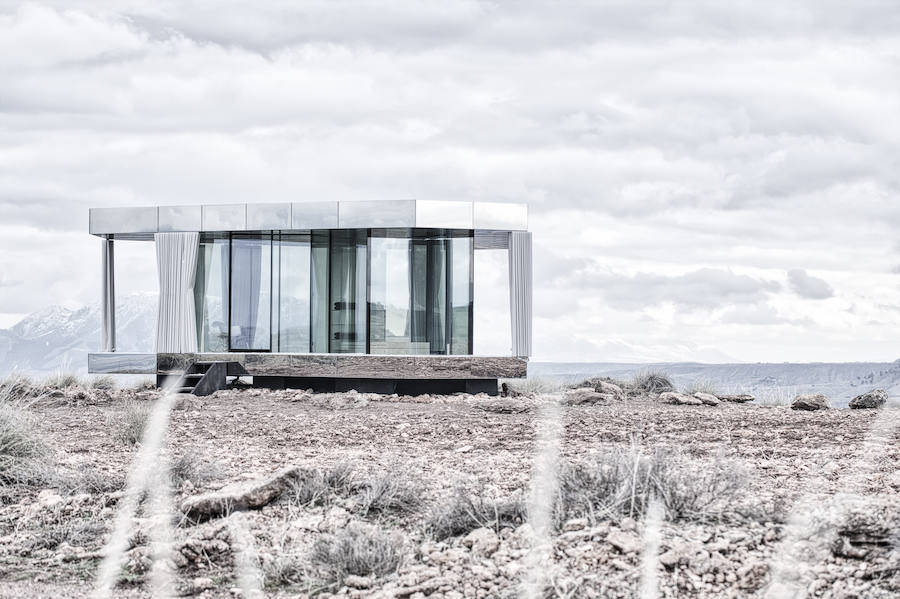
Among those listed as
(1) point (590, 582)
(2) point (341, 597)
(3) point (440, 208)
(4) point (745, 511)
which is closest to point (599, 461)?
(4) point (745, 511)

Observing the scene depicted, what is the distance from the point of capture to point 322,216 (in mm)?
15258

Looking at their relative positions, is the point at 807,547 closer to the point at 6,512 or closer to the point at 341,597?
the point at 341,597

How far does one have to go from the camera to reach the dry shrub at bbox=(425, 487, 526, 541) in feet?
13.1

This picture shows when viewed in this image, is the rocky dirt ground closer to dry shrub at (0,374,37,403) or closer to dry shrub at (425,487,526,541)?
dry shrub at (425,487,526,541)

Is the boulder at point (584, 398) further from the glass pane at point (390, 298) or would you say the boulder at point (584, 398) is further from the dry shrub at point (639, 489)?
the dry shrub at point (639, 489)

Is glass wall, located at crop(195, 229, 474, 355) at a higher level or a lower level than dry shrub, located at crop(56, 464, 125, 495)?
higher

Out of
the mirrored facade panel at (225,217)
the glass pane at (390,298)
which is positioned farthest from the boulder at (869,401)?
the mirrored facade panel at (225,217)

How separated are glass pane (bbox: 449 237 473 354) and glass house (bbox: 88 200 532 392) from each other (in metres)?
0.02

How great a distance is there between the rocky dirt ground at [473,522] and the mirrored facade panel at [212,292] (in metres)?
9.43

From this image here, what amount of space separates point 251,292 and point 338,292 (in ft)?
5.11

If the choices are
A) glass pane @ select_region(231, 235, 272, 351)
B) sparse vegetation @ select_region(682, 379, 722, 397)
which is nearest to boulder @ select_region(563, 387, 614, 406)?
sparse vegetation @ select_region(682, 379, 722, 397)

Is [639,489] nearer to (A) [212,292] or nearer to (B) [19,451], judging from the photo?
(B) [19,451]

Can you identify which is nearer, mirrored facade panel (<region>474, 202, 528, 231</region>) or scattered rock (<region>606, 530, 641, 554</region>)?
scattered rock (<region>606, 530, 641, 554</region>)

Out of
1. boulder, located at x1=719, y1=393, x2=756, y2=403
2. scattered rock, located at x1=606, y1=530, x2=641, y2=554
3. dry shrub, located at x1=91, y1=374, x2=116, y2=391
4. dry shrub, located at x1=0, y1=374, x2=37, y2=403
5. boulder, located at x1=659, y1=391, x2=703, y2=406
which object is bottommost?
dry shrub, located at x1=91, y1=374, x2=116, y2=391
